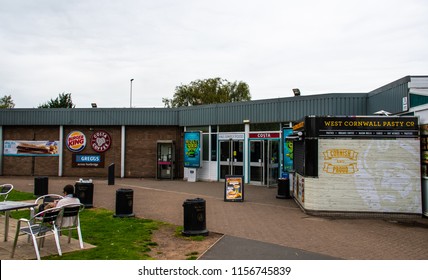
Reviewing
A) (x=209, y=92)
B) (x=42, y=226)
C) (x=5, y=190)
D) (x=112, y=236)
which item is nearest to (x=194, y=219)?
(x=112, y=236)

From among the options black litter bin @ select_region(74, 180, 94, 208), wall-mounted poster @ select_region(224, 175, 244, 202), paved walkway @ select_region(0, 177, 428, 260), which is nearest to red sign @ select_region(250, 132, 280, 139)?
paved walkway @ select_region(0, 177, 428, 260)

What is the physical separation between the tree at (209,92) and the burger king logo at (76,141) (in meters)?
30.3

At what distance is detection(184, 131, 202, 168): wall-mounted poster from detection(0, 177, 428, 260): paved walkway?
254 inches

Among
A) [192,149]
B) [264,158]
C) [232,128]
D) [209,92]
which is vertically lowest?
[264,158]

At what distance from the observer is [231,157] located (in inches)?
786

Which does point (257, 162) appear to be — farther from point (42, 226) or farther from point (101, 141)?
point (42, 226)

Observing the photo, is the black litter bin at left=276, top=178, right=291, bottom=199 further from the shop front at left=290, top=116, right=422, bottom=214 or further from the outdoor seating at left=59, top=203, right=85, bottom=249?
the outdoor seating at left=59, top=203, right=85, bottom=249

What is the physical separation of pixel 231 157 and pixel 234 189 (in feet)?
21.8

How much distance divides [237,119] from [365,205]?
33.4 ft

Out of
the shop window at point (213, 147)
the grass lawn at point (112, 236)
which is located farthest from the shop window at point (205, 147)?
the grass lawn at point (112, 236)

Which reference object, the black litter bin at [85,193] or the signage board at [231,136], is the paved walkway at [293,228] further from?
the signage board at [231,136]

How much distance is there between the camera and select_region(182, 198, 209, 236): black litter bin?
8211 millimetres

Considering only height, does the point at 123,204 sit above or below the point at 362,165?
below

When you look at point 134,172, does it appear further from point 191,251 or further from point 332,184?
point 191,251
